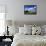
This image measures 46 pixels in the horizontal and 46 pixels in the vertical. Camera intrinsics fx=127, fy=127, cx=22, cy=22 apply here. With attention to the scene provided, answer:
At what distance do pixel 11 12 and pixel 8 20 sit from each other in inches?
14.4

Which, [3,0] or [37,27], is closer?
[37,27]

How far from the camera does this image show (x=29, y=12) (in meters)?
5.29

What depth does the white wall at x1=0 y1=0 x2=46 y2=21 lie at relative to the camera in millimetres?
5277

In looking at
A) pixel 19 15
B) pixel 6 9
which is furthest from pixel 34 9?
pixel 6 9

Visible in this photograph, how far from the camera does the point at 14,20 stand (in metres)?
5.30

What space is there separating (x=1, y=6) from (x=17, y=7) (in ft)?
2.18

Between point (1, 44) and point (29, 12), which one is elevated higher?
point (29, 12)

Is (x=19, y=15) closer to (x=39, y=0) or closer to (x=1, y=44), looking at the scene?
(x=39, y=0)

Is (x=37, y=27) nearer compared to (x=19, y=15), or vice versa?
(x=37, y=27)

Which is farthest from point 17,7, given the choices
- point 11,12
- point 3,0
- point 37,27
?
point 37,27

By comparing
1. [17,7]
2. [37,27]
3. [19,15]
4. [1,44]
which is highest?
[17,7]

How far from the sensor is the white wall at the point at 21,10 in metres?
5.28

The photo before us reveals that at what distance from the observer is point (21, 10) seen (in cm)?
530

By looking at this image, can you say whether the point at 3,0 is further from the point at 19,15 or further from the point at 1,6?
the point at 19,15
